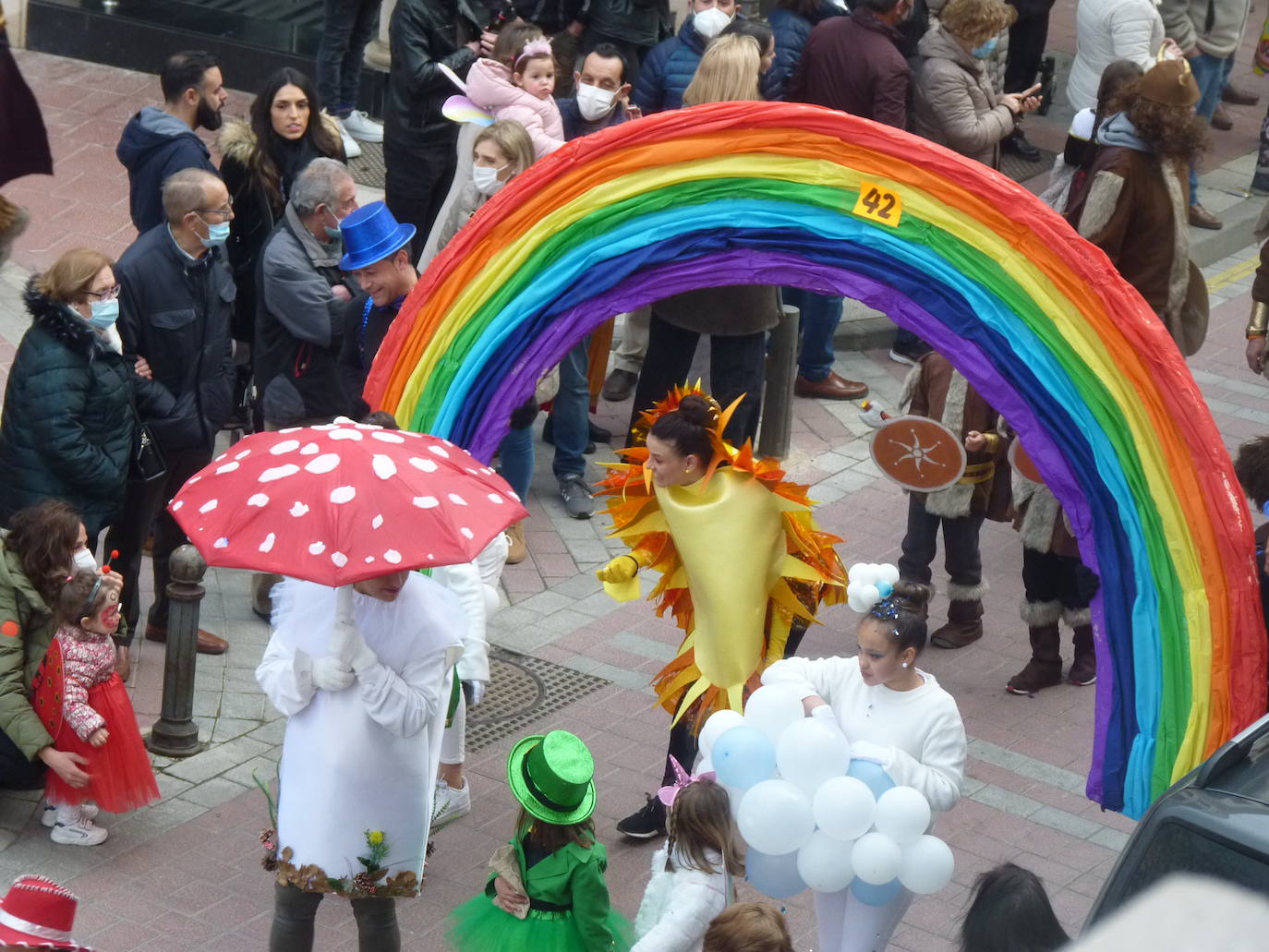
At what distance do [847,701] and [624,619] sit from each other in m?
2.74

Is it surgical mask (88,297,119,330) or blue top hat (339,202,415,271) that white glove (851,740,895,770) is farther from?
surgical mask (88,297,119,330)

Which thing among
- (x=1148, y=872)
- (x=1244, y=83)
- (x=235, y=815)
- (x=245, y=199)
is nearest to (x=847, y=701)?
(x=1148, y=872)

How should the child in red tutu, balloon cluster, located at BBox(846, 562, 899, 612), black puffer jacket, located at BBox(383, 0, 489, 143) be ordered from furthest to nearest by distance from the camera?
black puffer jacket, located at BBox(383, 0, 489, 143) → the child in red tutu → balloon cluster, located at BBox(846, 562, 899, 612)

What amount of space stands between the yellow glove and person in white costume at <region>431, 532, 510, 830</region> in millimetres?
364

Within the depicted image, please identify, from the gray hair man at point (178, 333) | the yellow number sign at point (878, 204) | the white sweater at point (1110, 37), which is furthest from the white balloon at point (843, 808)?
the white sweater at point (1110, 37)

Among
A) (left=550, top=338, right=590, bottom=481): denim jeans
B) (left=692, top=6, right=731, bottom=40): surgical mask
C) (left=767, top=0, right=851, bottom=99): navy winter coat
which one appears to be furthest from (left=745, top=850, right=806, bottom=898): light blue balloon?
(left=767, top=0, right=851, bottom=99): navy winter coat

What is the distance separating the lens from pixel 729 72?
8031 millimetres

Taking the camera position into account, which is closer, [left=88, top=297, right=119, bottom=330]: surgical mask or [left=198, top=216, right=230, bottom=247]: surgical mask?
[left=88, top=297, right=119, bottom=330]: surgical mask

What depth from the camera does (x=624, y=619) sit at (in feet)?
25.5

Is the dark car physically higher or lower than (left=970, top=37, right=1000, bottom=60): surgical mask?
higher

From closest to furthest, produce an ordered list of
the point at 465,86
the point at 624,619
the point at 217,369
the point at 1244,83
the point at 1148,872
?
the point at 1148,872
the point at 217,369
the point at 624,619
the point at 465,86
the point at 1244,83

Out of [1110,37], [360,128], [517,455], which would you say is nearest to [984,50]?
[1110,37]

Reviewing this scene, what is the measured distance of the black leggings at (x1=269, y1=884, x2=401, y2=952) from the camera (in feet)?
16.2

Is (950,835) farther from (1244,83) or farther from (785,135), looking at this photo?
(1244,83)
